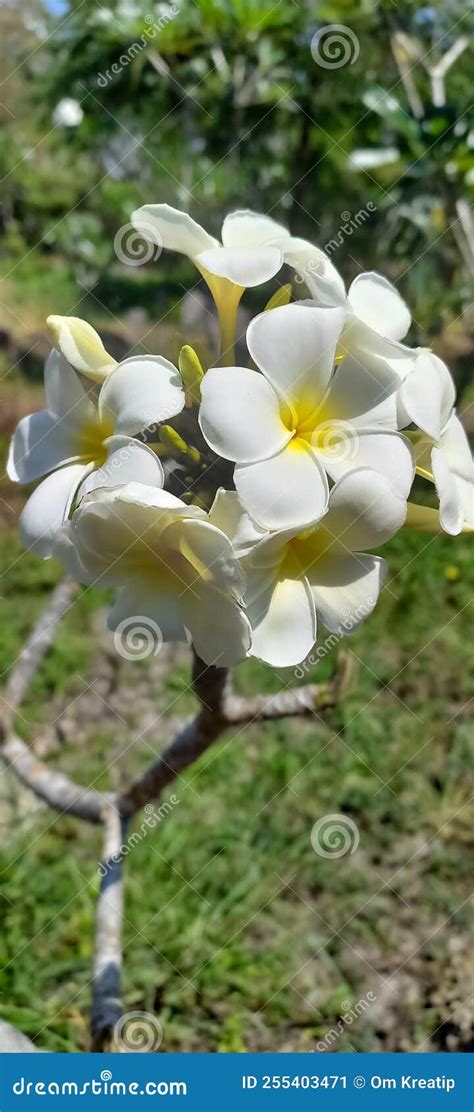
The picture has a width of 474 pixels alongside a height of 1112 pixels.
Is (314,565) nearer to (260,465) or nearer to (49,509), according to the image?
(260,465)


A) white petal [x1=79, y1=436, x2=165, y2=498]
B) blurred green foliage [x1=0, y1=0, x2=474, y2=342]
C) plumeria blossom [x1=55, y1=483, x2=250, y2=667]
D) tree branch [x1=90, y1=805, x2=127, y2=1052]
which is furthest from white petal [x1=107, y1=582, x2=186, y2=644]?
blurred green foliage [x1=0, y1=0, x2=474, y2=342]

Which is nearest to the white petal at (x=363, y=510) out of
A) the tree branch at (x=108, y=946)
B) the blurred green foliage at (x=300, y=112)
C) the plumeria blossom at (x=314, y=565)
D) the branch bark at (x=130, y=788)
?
the plumeria blossom at (x=314, y=565)

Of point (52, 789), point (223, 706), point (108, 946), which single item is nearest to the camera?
point (223, 706)

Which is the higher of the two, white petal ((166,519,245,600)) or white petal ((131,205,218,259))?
white petal ((131,205,218,259))

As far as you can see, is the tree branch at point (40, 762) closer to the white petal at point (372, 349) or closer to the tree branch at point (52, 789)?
the tree branch at point (52, 789)

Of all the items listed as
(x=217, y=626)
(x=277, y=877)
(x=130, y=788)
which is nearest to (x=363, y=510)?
(x=217, y=626)

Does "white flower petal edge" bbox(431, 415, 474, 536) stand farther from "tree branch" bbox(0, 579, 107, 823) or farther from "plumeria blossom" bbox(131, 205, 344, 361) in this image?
"tree branch" bbox(0, 579, 107, 823)
